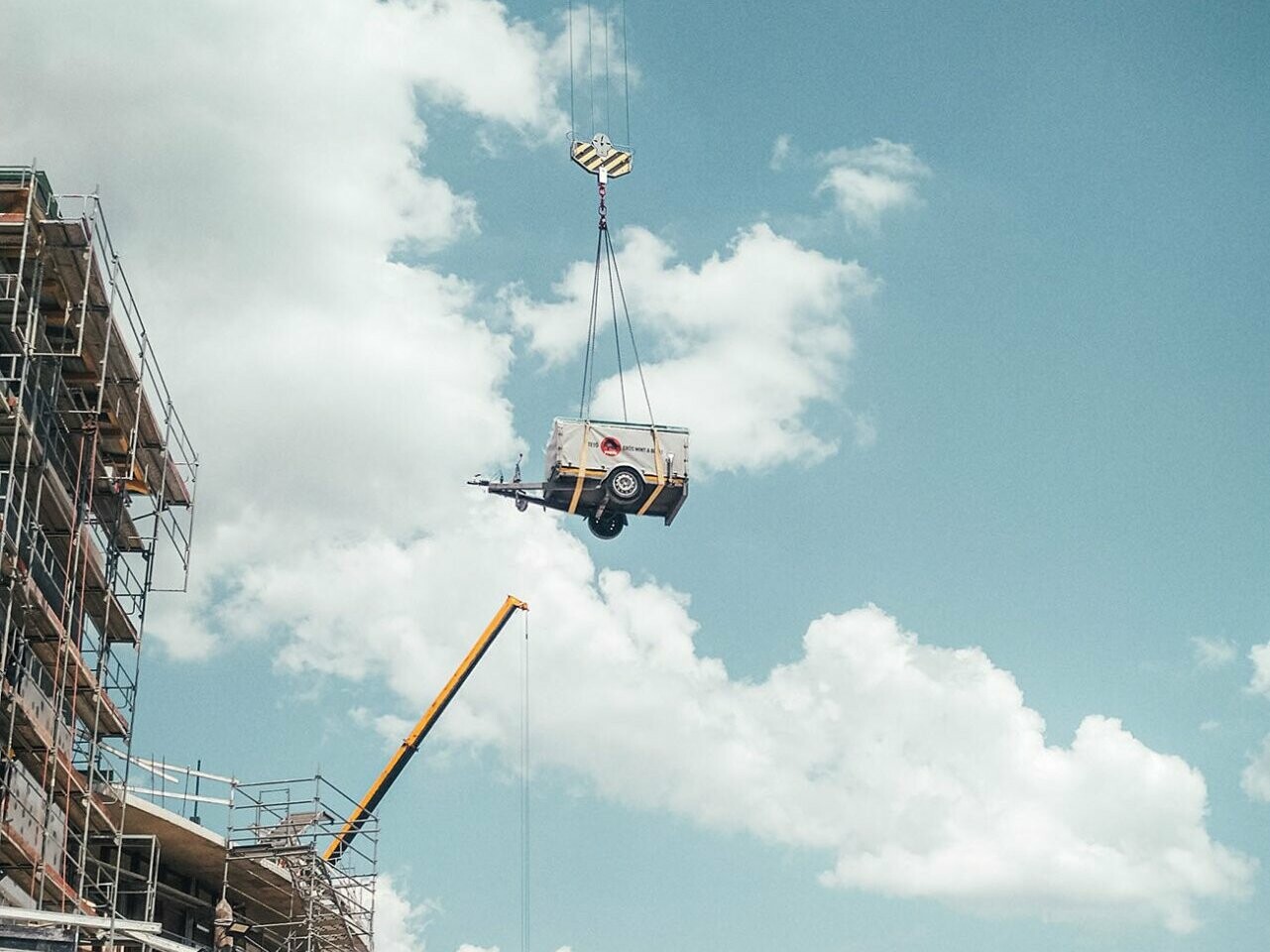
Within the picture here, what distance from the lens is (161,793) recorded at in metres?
38.0

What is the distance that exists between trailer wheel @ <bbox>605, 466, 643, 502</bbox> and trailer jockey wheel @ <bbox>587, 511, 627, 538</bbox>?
50.9 inches

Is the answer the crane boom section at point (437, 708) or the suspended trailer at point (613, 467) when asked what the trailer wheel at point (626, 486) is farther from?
the crane boom section at point (437, 708)

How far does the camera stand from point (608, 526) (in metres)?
42.0

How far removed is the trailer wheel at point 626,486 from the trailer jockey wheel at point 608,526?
50.9 inches

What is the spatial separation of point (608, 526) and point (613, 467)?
1.85m

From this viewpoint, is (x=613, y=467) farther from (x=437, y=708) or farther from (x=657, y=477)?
(x=437, y=708)

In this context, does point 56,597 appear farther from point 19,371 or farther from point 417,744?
point 417,744

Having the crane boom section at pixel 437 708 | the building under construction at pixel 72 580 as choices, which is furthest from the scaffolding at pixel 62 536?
the crane boom section at pixel 437 708

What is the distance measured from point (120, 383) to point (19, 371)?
3800 millimetres

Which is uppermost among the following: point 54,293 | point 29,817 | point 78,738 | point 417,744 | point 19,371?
point 417,744

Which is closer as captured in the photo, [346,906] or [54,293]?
[54,293]

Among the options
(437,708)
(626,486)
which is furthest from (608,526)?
(437,708)

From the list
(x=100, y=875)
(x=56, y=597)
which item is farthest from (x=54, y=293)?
(x=100, y=875)

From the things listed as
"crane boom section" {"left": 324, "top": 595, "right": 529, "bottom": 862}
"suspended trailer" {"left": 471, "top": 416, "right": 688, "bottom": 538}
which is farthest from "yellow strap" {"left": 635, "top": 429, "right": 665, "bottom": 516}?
"crane boom section" {"left": 324, "top": 595, "right": 529, "bottom": 862}
